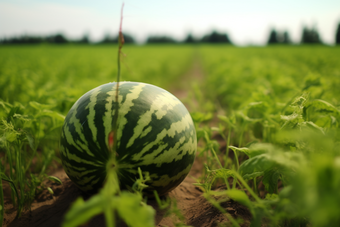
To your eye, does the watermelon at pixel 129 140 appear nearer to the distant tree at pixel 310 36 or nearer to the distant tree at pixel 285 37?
the distant tree at pixel 310 36

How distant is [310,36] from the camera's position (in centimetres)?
6775

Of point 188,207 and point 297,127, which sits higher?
point 297,127

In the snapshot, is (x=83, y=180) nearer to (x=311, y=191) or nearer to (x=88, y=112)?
(x=88, y=112)

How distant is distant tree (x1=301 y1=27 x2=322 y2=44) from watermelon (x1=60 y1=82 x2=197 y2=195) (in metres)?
79.4

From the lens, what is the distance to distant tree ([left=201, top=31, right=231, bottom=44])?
84.4 m

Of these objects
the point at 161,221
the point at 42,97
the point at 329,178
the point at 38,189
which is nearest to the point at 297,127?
the point at 329,178

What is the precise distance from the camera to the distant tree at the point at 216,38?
84.4 metres

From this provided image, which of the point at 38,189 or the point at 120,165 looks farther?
the point at 38,189

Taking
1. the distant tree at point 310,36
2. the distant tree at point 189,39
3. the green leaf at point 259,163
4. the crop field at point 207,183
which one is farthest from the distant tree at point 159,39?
the green leaf at point 259,163

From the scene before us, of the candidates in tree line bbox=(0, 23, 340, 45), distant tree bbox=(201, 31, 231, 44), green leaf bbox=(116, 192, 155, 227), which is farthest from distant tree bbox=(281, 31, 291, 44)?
green leaf bbox=(116, 192, 155, 227)

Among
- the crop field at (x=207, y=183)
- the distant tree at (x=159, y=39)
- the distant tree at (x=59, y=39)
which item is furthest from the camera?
the distant tree at (x=159, y=39)

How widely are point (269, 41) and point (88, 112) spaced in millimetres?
87699

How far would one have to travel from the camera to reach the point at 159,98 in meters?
1.71

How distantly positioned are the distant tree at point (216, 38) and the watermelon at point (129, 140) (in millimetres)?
89120
